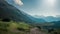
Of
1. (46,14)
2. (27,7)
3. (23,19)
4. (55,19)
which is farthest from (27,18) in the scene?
(55,19)

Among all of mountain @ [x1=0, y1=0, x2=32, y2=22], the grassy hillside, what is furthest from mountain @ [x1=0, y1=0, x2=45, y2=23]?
the grassy hillside

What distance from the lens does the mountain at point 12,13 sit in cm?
227

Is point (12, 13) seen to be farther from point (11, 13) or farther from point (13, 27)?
point (13, 27)

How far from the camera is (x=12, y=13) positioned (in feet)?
7.53

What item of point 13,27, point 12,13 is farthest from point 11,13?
point 13,27

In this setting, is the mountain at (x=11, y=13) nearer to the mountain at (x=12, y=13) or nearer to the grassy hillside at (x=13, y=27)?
the mountain at (x=12, y=13)

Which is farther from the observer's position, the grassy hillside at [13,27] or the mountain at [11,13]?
the mountain at [11,13]

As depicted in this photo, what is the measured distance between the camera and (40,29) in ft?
7.43

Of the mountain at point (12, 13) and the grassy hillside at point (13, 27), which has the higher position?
the mountain at point (12, 13)

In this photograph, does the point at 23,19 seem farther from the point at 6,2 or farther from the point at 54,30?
the point at 54,30

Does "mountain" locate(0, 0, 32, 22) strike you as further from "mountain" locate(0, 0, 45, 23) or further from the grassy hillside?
the grassy hillside

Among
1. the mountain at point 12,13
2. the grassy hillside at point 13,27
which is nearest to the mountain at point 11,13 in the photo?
the mountain at point 12,13

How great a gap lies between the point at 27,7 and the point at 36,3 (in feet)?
0.64

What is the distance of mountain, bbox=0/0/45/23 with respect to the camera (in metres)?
2.27
